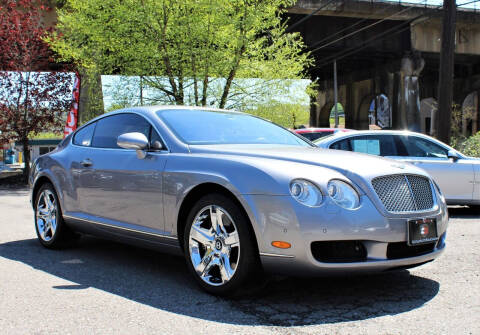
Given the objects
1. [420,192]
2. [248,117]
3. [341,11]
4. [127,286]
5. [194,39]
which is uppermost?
[341,11]

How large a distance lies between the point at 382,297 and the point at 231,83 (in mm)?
16288

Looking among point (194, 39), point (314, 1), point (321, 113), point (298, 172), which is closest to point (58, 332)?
point (298, 172)

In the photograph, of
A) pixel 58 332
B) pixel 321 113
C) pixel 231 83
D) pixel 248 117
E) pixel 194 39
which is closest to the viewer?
pixel 58 332

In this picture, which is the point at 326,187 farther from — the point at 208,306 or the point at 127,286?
the point at 127,286

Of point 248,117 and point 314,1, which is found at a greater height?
point 314,1

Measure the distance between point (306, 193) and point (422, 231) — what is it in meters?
0.99

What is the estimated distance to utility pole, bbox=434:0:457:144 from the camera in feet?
49.1

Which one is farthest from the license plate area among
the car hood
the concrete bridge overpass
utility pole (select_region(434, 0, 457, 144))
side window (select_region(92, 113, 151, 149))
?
the concrete bridge overpass

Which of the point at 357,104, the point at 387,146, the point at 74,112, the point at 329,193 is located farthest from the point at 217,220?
the point at 357,104

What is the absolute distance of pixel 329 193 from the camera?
3930 mm

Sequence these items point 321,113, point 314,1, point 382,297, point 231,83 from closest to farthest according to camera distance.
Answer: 1. point 382,297
2. point 231,83
3. point 314,1
4. point 321,113

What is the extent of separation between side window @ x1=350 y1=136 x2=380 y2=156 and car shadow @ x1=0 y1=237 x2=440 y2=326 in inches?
180

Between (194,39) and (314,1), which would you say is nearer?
(194,39)

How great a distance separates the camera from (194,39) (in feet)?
60.2
